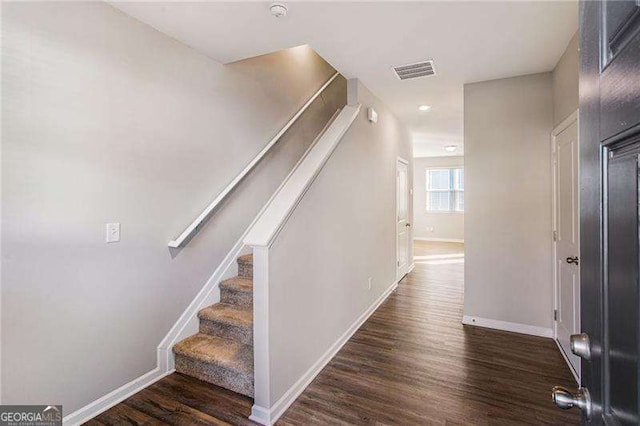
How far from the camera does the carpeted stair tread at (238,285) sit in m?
2.65

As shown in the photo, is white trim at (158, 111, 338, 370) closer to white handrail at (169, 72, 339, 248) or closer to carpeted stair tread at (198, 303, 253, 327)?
carpeted stair tread at (198, 303, 253, 327)

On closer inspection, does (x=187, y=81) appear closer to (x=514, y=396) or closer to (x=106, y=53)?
(x=106, y=53)

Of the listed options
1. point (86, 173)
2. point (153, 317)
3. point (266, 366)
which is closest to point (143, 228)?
point (86, 173)

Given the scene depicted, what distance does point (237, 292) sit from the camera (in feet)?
8.85

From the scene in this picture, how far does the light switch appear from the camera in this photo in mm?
1955

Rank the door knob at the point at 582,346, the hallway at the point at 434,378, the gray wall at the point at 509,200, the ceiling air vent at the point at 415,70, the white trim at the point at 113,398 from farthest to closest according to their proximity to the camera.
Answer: the gray wall at the point at 509,200 < the ceiling air vent at the point at 415,70 < the hallway at the point at 434,378 < the white trim at the point at 113,398 < the door knob at the point at 582,346

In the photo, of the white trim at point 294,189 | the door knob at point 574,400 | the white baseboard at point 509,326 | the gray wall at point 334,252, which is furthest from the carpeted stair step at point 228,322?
the white baseboard at point 509,326

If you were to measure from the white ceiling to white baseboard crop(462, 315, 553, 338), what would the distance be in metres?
2.58

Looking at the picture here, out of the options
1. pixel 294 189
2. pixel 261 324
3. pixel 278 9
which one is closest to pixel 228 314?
pixel 261 324

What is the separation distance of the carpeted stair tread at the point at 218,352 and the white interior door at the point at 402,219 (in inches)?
124

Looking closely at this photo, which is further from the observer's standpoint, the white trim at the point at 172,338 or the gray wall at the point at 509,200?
the gray wall at the point at 509,200

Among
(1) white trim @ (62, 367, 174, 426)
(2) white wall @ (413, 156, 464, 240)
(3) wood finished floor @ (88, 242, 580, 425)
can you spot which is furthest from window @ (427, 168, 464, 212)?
(1) white trim @ (62, 367, 174, 426)

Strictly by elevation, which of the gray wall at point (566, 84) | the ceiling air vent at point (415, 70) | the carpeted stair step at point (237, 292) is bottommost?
the carpeted stair step at point (237, 292)

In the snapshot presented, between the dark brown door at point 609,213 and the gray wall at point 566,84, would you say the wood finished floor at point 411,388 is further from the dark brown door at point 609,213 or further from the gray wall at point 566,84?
the gray wall at point 566,84
